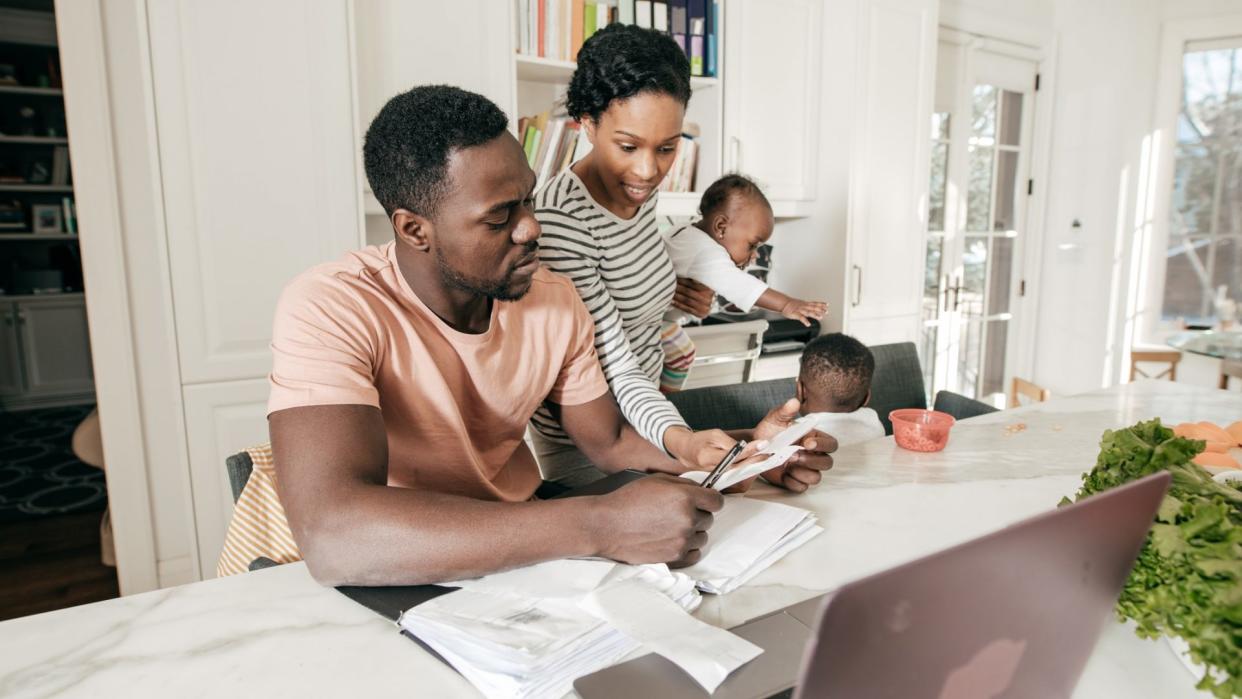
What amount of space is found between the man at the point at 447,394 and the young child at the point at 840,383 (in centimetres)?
47

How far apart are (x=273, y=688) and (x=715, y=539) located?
20.6 inches

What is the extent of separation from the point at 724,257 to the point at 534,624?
1.33 metres

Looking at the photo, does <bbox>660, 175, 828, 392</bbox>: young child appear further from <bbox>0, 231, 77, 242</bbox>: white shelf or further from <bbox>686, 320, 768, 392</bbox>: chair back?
<bbox>0, 231, 77, 242</bbox>: white shelf

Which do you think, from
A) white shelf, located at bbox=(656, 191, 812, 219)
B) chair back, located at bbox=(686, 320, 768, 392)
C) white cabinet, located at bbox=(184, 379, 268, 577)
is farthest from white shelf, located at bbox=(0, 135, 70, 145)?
chair back, located at bbox=(686, 320, 768, 392)

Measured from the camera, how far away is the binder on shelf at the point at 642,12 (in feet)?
9.01

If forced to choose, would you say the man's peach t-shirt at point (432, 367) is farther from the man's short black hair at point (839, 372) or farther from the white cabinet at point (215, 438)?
the white cabinet at point (215, 438)

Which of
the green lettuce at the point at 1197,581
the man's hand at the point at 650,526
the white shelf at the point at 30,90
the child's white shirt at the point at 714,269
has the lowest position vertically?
the man's hand at the point at 650,526

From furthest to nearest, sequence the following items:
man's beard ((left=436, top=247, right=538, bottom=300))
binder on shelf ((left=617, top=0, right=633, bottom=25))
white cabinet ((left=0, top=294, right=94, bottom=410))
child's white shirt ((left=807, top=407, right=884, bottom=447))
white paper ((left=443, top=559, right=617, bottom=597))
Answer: white cabinet ((left=0, top=294, right=94, bottom=410))
binder on shelf ((left=617, top=0, right=633, bottom=25))
child's white shirt ((left=807, top=407, right=884, bottom=447))
man's beard ((left=436, top=247, right=538, bottom=300))
white paper ((left=443, top=559, right=617, bottom=597))

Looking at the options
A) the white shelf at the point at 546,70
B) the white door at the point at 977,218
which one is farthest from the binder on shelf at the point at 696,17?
the white door at the point at 977,218

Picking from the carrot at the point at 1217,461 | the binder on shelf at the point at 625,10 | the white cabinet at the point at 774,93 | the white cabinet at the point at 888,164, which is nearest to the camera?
the carrot at the point at 1217,461

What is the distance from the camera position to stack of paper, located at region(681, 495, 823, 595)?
837 millimetres

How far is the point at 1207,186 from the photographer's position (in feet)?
13.8

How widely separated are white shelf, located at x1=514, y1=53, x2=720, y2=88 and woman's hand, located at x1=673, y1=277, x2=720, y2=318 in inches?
40.2

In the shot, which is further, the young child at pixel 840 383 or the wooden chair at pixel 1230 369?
the wooden chair at pixel 1230 369
